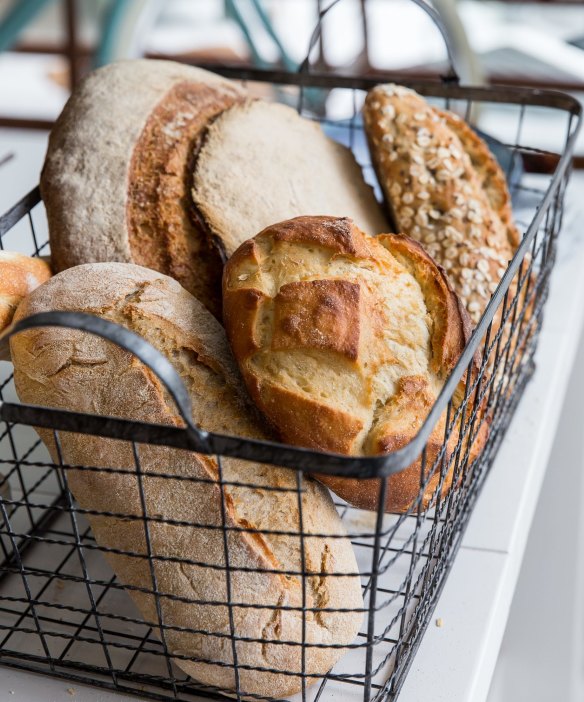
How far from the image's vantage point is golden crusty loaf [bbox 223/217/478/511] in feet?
1.84

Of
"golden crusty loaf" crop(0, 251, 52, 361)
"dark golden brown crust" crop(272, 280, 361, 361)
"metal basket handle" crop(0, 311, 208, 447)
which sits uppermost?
"metal basket handle" crop(0, 311, 208, 447)

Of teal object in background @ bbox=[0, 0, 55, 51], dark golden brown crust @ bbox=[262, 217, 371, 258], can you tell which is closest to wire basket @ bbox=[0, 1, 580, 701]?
dark golden brown crust @ bbox=[262, 217, 371, 258]

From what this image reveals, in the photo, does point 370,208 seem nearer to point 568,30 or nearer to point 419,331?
point 419,331

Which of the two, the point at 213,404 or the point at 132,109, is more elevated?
the point at 132,109

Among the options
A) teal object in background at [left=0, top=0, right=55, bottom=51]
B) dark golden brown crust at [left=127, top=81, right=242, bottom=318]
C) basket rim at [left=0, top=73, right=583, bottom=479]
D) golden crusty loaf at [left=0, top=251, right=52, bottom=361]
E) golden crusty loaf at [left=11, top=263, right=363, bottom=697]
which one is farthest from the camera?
teal object in background at [left=0, top=0, right=55, bottom=51]

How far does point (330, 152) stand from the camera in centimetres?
91

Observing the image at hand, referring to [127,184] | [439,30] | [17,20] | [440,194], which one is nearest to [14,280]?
[127,184]

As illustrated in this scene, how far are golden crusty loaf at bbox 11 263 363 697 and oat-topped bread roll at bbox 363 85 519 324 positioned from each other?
0.28 m

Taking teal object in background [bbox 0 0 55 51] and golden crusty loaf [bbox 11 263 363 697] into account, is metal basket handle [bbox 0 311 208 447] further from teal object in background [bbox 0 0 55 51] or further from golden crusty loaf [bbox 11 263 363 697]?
teal object in background [bbox 0 0 55 51]

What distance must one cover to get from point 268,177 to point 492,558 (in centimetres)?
38

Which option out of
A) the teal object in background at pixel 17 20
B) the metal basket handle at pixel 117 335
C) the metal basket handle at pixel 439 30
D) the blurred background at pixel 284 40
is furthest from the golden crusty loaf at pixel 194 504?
the teal object in background at pixel 17 20

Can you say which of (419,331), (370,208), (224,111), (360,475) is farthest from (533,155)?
(360,475)

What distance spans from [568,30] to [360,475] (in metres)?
3.09

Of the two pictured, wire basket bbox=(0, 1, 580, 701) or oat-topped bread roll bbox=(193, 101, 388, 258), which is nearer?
wire basket bbox=(0, 1, 580, 701)
